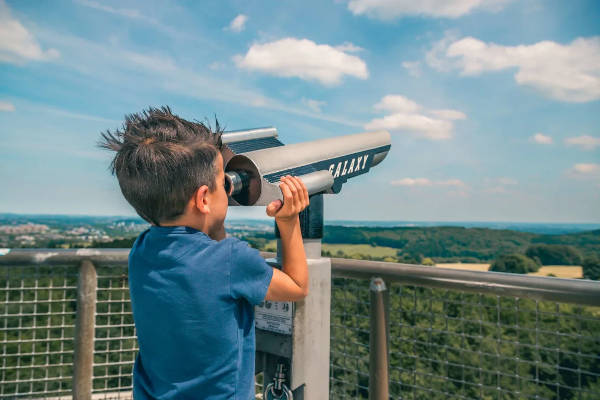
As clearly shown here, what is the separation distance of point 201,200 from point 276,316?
494 mm

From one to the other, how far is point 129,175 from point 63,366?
1.50 m

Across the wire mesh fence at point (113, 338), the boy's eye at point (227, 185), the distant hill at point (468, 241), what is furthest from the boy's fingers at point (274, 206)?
the distant hill at point (468, 241)

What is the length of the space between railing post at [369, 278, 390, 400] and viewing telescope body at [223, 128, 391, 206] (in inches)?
18.1

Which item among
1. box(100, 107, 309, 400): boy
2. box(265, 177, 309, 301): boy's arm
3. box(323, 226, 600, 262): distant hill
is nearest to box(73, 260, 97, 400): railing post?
box(100, 107, 309, 400): boy

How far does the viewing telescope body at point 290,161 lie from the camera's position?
3.58 feet

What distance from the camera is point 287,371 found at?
1.33 metres

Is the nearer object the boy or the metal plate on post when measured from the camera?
the boy

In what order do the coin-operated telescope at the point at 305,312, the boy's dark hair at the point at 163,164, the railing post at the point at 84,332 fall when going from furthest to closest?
1. the railing post at the point at 84,332
2. the coin-operated telescope at the point at 305,312
3. the boy's dark hair at the point at 163,164

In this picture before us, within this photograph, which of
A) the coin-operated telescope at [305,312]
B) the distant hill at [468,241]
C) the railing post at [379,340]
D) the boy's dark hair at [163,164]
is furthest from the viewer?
the distant hill at [468,241]

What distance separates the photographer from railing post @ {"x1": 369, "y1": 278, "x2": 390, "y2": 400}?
1.63 m

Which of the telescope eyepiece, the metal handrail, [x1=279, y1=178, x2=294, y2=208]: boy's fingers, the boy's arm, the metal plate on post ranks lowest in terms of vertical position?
the metal plate on post

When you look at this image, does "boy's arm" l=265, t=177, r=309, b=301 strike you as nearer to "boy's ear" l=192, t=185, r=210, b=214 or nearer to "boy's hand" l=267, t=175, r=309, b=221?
"boy's hand" l=267, t=175, r=309, b=221

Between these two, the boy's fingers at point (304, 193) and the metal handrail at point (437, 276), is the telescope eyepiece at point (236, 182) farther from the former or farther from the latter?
the metal handrail at point (437, 276)

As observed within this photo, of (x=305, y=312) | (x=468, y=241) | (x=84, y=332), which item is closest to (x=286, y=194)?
(x=305, y=312)
